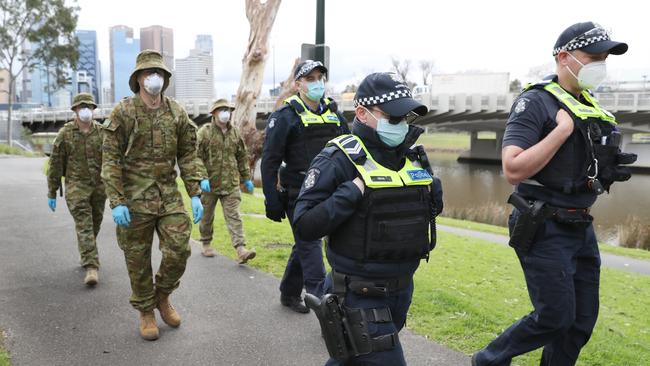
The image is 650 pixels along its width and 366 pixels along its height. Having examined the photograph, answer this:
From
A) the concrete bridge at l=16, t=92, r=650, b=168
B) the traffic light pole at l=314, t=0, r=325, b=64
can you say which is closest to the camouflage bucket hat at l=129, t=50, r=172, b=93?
the traffic light pole at l=314, t=0, r=325, b=64

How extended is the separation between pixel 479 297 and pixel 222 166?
3.45m

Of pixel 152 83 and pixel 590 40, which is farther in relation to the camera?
pixel 152 83

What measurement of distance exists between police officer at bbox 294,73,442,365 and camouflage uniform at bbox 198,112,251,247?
4.29 m

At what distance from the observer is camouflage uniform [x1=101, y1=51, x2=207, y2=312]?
13.3 ft

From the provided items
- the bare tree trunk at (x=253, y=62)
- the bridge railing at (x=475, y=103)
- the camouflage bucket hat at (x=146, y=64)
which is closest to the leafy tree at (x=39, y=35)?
the bridge railing at (x=475, y=103)

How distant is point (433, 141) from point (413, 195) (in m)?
69.3

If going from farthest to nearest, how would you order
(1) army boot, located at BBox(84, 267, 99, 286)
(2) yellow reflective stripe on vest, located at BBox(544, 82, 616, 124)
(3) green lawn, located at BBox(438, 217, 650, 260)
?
1. (3) green lawn, located at BBox(438, 217, 650, 260)
2. (1) army boot, located at BBox(84, 267, 99, 286)
3. (2) yellow reflective stripe on vest, located at BBox(544, 82, 616, 124)

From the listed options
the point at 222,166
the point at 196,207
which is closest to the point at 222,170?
the point at 222,166

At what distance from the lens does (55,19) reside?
35.3 m

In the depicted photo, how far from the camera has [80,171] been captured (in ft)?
19.0

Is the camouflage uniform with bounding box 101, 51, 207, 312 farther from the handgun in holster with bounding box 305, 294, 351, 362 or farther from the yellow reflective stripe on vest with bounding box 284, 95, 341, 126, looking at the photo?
the handgun in holster with bounding box 305, 294, 351, 362

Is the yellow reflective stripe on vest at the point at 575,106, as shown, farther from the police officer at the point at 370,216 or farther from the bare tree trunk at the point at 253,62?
the bare tree trunk at the point at 253,62

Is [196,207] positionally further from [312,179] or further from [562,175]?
[562,175]

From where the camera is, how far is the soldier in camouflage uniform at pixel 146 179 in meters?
4.05
